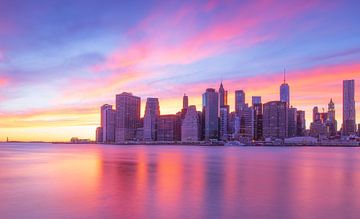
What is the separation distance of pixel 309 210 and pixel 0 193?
25.8m

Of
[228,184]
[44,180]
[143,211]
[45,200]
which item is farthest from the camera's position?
[44,180]

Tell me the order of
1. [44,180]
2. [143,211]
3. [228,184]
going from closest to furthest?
1. [143,211]
2. [228,184]
3. [44,180]

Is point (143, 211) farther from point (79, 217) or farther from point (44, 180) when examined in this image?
point (44, 180)

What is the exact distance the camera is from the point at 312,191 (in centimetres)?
3447

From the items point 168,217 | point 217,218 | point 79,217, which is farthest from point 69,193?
point 217,218

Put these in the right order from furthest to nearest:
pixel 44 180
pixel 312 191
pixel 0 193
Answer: pixel 44 180 < pixel 312 191 < pixel 0 193

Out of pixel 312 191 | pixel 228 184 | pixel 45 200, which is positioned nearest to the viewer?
pixel 45 200

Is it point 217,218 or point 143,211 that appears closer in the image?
point 217,218

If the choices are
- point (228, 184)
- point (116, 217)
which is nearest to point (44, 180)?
point (228, 184)

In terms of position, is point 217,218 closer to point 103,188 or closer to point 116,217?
point 116,217

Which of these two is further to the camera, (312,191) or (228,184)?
(228,184)

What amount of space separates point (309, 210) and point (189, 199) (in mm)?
8939

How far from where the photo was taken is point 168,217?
878 inches

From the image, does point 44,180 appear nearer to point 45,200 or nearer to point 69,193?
point 69,193
